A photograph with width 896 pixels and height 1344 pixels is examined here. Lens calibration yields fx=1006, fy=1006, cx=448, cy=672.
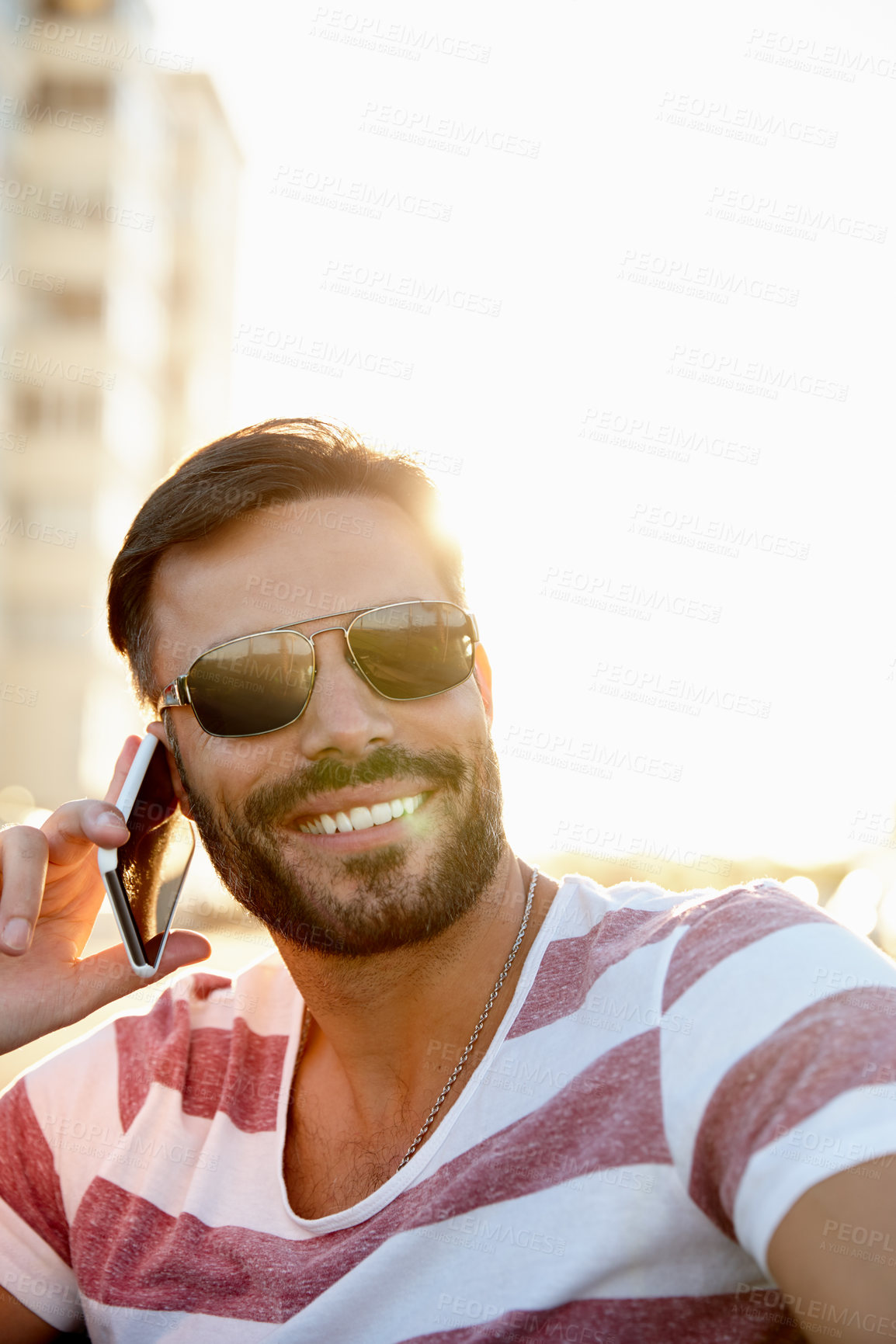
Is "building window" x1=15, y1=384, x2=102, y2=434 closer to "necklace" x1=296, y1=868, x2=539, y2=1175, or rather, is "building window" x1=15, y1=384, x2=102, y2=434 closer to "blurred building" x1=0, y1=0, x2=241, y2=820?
"blurred building" x1=0, y1=0, x2=241, y2=820

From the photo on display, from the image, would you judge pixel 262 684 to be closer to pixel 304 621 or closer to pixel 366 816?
pixel 304 621

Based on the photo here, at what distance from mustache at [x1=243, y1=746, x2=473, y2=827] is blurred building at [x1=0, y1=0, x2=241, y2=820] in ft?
162

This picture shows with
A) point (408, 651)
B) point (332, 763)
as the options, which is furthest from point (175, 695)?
point (408, 651)

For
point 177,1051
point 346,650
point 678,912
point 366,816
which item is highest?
point 346,650

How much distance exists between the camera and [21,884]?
7.89 feet

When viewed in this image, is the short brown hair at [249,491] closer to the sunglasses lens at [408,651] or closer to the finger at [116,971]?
the sunglasses lens at [408,651]

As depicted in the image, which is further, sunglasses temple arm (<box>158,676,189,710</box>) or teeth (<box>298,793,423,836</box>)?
sunglasses temple arm (<box>158,676,189,710</box>)

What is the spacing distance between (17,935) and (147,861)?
430mm

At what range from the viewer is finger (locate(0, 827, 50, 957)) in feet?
7.64

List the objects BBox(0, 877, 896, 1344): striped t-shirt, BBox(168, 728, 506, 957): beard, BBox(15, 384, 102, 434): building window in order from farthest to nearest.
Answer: BBox(15, 384, 102, 434): building window, BBox(168, 728, 506, 957): beard, BBox(0, 877, 896, 1344): striped t-shirt

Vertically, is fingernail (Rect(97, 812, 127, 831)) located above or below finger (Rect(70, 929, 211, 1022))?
above

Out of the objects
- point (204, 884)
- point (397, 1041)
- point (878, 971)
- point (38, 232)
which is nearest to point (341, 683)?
point (397, 1041)

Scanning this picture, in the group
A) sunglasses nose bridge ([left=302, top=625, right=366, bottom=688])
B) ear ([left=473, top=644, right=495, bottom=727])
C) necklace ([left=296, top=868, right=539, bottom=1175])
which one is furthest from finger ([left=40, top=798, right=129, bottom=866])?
ear ([left=473, top=644, right=495, bottom=727])

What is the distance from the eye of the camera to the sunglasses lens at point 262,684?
240 centimetres
